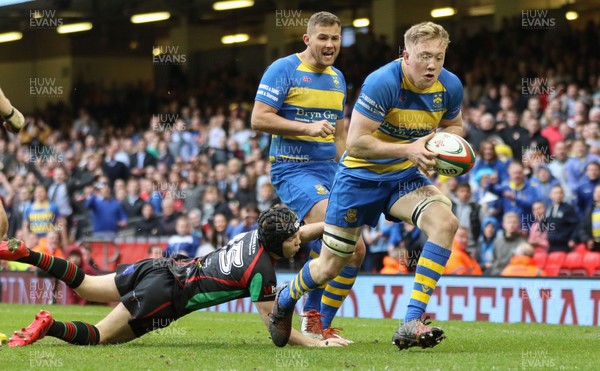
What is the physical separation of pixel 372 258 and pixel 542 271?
2.78 meters

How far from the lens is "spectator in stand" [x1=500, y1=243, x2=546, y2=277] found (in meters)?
12.9

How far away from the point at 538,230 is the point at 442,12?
872 cm

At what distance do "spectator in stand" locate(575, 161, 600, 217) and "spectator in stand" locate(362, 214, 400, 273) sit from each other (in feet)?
8.30

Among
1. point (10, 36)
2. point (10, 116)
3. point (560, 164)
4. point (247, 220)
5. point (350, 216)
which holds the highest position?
point (10, 36)

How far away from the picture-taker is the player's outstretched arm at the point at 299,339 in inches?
319

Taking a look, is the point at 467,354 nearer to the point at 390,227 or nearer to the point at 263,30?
the point at 390,227

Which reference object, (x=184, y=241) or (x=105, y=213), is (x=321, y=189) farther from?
(x=105, y=213)

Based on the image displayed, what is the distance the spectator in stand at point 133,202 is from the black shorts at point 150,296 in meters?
10.1

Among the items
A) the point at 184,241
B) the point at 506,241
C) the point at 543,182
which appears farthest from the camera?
the point at 184,241

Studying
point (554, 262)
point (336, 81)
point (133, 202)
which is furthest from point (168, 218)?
point (336, 81)

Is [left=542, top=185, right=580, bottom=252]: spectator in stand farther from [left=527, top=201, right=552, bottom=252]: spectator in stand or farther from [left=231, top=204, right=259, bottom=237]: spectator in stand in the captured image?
[left=231, top=204, right=259, bottom=237]: spectator in stand

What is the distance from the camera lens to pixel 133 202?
18.7 metres

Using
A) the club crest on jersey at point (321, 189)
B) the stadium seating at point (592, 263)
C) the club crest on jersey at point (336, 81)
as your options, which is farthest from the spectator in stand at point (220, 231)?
the club crest on jersey at point (321, 189)

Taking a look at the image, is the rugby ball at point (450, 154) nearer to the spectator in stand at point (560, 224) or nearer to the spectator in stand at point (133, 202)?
the spectator in stand at point (560, 224)
